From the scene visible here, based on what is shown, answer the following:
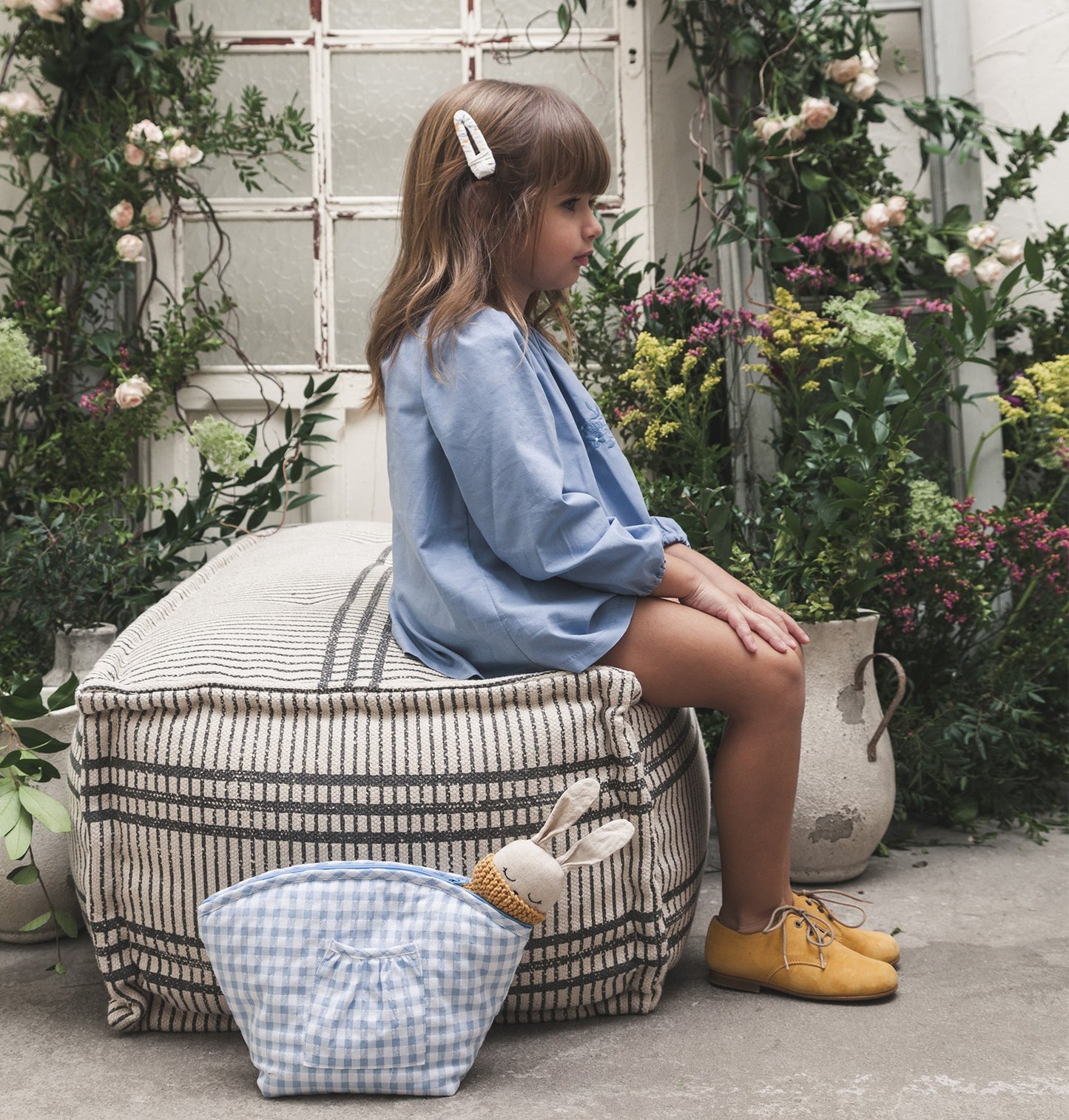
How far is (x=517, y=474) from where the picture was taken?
1.51 meters

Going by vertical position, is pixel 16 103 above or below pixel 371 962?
above

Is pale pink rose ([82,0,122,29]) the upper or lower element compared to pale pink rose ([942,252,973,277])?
upper

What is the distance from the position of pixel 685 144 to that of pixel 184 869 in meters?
2.17

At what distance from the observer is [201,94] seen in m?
2.71

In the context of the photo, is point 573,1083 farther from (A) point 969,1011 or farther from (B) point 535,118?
(B) point 535,118

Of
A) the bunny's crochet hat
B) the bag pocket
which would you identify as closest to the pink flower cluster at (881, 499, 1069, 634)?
the bunny's crochet hat

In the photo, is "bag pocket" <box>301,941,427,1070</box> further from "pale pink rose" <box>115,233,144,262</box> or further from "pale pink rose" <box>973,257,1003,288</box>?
"pale pink rose" <box>973,257,1003,288</box>

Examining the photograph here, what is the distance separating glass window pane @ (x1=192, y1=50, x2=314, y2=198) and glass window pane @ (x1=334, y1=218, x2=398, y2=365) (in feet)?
0.58

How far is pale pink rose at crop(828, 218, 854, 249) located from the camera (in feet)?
8.25

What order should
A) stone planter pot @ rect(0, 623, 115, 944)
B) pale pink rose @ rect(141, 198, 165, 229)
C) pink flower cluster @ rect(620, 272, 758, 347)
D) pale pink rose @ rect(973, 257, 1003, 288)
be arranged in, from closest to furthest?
stone planter pot @ rect(0, 623, 115, 944) → pink flower cluster @ rect(620, 272, 758, 347) → pale pink rose @ rect(973, 257, 1003, 288) → pale pink rose @ rect(141, 198, 165, 229)

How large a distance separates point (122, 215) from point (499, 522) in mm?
1586

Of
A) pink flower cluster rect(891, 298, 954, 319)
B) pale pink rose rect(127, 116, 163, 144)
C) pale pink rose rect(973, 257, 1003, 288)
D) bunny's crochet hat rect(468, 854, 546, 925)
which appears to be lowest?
bunny's crochet hat rect(468, 854, 546, 925)

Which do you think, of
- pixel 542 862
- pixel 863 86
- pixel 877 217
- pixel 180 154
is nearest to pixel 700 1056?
pixel 542 862

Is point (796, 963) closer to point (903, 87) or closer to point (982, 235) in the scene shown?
point (982, 235)
